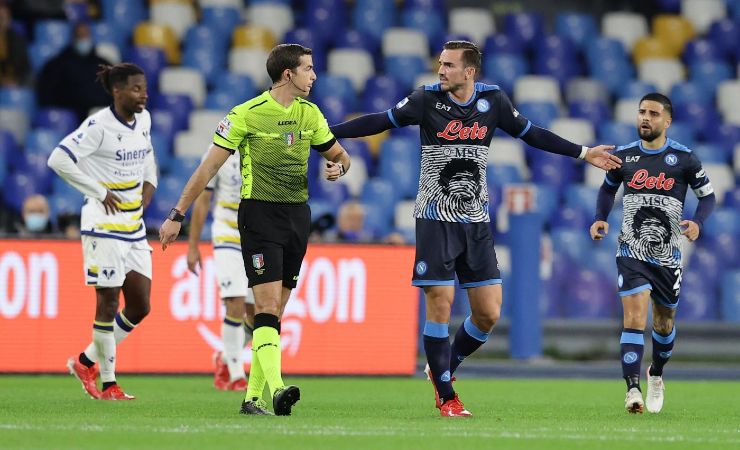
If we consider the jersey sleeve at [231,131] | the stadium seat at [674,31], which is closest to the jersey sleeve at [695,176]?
the jersey sleeve at [231,131]

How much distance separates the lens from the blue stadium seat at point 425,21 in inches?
848

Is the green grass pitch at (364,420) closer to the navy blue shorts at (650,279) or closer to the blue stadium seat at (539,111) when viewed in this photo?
the navy blue shorts at (650,279)

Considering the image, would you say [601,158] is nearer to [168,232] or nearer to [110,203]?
[168,232]

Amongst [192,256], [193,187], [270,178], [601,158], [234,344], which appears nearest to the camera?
[193,187]

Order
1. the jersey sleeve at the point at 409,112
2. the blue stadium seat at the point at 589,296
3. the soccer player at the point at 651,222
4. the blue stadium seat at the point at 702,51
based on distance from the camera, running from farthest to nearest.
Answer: the blue stadium seat at the point at 702,51 → the blue stadium seat at the point at 589,296 → the soccer player at the point at 651,222 → the jersey sleeve at the point at 409,112

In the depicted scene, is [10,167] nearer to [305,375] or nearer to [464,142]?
[305,375]

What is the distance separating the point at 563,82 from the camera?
71.7ft

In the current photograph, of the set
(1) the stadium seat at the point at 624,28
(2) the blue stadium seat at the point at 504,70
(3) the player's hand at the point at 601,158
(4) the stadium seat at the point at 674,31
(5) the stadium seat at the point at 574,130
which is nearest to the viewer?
(3) the player's hand at the point at 601,158

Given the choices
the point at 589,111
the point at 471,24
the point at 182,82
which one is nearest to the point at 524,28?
the point at 471,24

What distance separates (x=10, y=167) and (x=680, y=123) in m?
9.85

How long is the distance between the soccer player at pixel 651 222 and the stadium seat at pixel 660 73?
454 inches

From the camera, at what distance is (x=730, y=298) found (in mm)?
17078

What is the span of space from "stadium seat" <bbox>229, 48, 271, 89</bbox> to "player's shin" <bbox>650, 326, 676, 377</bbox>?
1031 centimetres

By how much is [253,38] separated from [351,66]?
1.45 m
